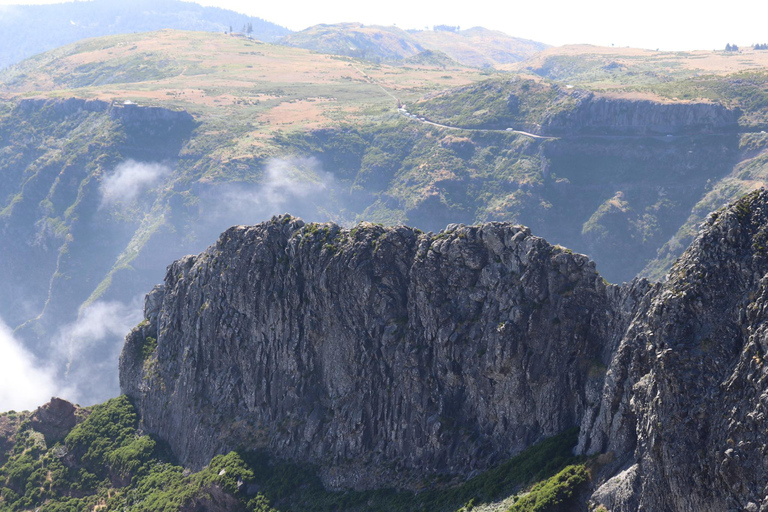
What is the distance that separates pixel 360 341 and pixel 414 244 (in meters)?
19.0

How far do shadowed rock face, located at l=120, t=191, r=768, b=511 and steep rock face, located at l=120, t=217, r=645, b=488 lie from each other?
0.92ft

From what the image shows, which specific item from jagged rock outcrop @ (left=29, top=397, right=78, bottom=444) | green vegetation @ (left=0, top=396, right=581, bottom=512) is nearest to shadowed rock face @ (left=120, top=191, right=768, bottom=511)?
green vegetation @ (left=0, top=396, right=581, bottom=512)

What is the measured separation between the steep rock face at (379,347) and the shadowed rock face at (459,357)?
281 mm

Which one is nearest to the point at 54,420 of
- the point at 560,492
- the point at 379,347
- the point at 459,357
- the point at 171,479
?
the point at 171,479

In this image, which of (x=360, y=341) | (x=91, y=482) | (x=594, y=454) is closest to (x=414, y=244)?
(x=360, y=341)

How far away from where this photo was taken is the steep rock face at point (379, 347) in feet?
332

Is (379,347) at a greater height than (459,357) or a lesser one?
greater

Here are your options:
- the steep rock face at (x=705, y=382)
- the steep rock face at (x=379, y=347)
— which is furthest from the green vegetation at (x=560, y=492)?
the steep rock face at (x=379, y=347)

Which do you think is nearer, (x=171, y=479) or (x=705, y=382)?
(x=705, y=382)

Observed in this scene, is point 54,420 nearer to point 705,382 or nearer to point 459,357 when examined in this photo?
point 459,357

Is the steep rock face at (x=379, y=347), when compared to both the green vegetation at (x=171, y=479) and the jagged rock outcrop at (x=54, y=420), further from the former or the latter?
the jagged rock outcrop at (x=54, y=420)

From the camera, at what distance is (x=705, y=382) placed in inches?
2685

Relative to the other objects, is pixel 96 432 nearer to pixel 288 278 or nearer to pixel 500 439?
pixel 288 278

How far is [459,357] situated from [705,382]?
153 feet
